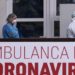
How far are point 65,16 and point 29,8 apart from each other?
131 cm

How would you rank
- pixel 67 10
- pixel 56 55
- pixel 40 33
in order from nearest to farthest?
pixel 56 55 → pixel 67 10 → pixel 40 33

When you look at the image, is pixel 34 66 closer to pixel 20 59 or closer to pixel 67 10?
pixel 20 59

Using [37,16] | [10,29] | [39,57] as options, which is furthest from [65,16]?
[39,57]

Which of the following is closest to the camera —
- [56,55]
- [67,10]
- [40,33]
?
[56,55]

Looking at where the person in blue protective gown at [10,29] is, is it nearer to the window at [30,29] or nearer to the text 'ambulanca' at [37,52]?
the text 'ambulanca' at [37,52]

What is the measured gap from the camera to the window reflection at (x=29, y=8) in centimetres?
1642

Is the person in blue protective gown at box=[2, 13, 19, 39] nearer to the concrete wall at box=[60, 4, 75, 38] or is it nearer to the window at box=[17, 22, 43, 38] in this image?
the concrete wall at box=[60, 4, 75, 38]

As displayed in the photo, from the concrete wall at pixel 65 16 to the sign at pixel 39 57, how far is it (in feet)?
13.9

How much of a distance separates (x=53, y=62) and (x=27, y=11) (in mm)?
5336

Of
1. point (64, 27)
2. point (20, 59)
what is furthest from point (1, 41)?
point (64, 27)

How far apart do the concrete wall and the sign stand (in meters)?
4.24

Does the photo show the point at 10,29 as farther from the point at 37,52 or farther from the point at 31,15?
the point at 31,15

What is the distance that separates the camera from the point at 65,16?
15.5 metres

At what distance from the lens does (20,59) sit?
11.2m
